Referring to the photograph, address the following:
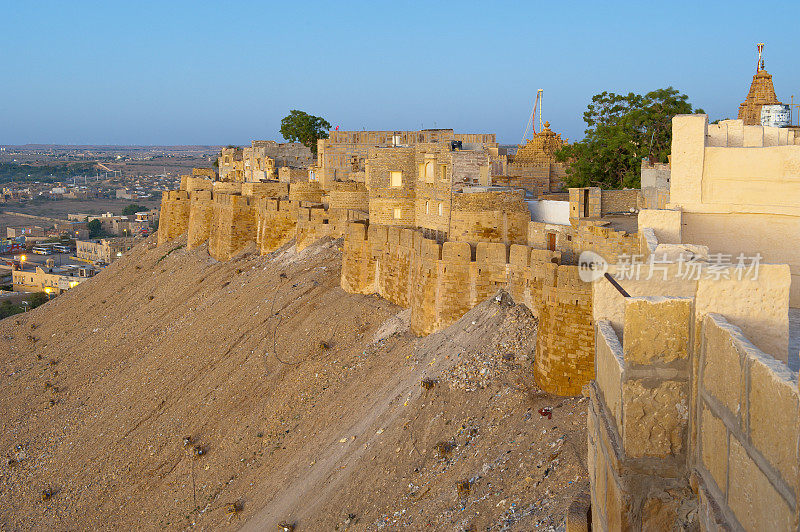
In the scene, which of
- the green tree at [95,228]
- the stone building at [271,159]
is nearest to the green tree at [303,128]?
the stone building at [271,159]

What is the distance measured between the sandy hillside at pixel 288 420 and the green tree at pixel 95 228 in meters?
58.2

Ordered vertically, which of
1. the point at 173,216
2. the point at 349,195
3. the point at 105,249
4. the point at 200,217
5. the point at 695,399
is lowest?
the point at 105,249

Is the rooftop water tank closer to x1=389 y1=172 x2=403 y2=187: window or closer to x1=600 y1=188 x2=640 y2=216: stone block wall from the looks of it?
x1=600 y1=188 x2=640 y2=216: stone block wall

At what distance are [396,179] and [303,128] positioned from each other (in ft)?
100

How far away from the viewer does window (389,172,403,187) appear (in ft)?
65.7

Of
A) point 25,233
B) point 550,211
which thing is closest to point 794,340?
point 550,211

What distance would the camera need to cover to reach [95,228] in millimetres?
84125

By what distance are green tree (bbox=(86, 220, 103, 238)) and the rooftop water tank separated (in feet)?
245

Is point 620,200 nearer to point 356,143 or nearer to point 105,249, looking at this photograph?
point 356,143

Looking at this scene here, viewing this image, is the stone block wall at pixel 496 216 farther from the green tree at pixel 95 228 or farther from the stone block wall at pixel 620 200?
the green tree at pixel 95 228

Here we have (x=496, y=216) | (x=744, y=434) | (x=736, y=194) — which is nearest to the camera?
(x=744, y=434)

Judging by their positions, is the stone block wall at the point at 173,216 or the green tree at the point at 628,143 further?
the stone block wall at the point at 173,216

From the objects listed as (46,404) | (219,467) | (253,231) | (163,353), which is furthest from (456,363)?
(253,231)

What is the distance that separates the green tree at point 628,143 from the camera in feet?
86.7
